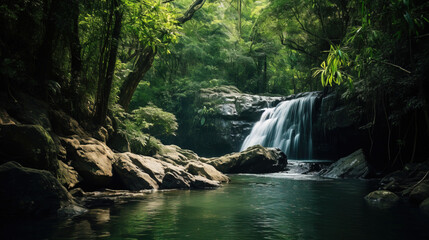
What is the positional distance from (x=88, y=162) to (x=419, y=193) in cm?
704

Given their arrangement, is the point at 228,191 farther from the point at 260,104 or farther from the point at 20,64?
the point at 260,104

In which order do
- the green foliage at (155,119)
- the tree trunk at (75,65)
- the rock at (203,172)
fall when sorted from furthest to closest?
the green foliage at (155,119) → the rock at (203,172) → the tree trunk at (75,65)

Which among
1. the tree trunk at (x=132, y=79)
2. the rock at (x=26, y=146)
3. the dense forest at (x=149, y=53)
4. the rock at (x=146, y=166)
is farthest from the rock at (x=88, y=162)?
the tree trunk at (x=132, y=79)

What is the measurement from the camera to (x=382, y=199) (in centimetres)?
700

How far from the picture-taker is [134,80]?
490 inches

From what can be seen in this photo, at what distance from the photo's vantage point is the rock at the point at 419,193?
6.48 m

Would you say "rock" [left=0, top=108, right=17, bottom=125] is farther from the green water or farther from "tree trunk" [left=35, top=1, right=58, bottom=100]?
the green water

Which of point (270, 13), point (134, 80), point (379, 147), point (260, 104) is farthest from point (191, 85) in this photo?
point (379, 147)

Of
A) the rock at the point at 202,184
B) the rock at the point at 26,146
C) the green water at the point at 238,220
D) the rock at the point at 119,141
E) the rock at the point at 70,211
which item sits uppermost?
the rock at the point at 119,141

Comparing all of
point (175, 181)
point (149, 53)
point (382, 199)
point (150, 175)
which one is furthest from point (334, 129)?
point (150, 175)

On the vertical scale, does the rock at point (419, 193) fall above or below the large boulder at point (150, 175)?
below

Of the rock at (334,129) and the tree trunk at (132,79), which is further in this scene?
the rock at (334,129)

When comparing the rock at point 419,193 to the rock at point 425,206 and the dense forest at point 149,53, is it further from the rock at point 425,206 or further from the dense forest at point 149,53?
the dense forest at point 149,53

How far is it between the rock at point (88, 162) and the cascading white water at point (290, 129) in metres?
11.7
